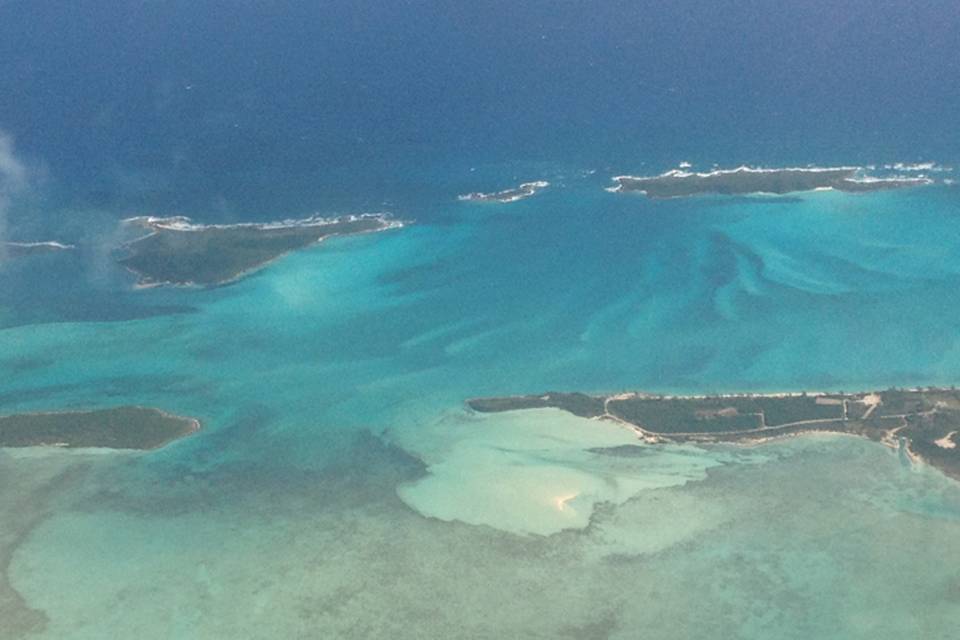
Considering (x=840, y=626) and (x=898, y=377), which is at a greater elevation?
(x=898, y=377)

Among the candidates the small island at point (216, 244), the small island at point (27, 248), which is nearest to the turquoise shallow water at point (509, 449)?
the small island at point (216, 244)

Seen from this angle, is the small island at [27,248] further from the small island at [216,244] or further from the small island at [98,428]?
the small island at [98,428]

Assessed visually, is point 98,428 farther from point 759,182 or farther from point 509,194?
point 759,182

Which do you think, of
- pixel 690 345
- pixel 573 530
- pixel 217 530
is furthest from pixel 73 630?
pixel 690 345

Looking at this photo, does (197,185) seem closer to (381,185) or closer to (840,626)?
(381,185)

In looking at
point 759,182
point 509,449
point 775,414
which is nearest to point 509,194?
point 759,182

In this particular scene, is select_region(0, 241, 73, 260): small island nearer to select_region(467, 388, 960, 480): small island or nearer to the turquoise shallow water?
the turquoise shallow water
